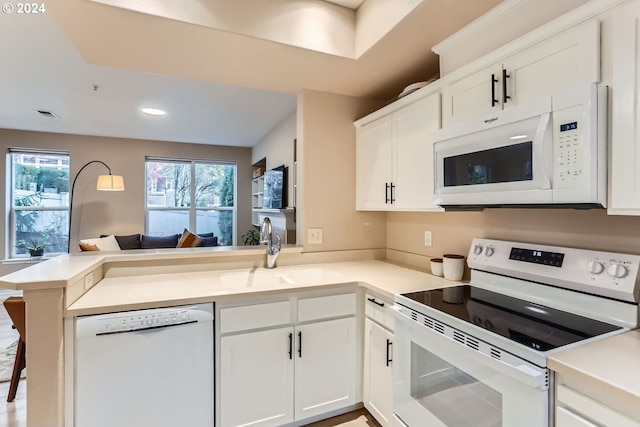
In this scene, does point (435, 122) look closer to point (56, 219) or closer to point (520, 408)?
point (520, 408)

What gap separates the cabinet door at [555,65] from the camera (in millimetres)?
1093

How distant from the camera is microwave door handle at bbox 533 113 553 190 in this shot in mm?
1174

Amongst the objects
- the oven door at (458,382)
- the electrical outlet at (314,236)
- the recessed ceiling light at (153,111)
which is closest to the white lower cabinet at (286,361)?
the oven door at (458,382)

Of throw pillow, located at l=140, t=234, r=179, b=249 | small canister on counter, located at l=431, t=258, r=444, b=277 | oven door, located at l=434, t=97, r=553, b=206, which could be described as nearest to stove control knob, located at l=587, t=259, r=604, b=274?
oven door, located at l=434, t=97, r=553, b=206

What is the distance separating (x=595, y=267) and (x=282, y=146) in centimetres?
363

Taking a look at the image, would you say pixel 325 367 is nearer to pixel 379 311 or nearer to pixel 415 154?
pixel 379 311

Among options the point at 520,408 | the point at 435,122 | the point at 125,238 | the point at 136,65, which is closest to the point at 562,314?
the point at 520,408

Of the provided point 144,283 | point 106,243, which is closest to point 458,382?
point 144,283

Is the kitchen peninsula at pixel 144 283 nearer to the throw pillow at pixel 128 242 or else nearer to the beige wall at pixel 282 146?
the beige wall at pixel 282 146

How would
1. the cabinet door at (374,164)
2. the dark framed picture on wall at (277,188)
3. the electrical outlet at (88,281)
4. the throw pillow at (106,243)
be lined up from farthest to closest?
the throw pillow at (106,243)
the dark framed picture on wall at (277,188)
the cabinet door at (374,164)
the electrical outlet at (88,281)

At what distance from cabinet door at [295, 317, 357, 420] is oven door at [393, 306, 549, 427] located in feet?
1.33

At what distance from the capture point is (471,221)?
190 centimetres

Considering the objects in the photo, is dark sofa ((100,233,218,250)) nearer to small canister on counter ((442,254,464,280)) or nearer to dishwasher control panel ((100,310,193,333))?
dishwasher control panel ((100,310,193,333))

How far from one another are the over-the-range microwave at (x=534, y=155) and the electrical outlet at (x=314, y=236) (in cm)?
110
